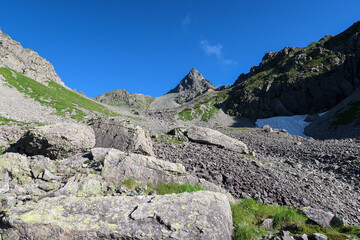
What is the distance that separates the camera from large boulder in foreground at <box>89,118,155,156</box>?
45.4ft

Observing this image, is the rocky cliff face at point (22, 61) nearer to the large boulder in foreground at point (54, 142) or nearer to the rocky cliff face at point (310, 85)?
the large boulder in foreground at point (54, 142)

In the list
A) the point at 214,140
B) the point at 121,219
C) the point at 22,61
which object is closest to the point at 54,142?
the point at 121,219

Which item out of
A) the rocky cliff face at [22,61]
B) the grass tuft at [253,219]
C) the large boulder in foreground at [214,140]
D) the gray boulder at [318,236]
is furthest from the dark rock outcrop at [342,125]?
the rocky cliff face at [22,61]

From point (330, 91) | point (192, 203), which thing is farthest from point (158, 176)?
point (330, 91)

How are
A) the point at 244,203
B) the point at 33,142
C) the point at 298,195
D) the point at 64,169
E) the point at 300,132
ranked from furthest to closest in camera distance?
the point at 300,132, the point at 298,195, the point at 33,142, the point at 244,203, the point at 64,169

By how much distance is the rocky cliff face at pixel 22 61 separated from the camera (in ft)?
316

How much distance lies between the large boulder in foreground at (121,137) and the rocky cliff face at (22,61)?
105340mm

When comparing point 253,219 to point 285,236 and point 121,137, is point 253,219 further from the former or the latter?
point 121,137

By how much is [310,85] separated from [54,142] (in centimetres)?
12374

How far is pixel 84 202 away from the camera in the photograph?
223 inches

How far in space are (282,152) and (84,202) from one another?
3259 cm

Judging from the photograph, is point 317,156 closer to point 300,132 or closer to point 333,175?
point 333,175

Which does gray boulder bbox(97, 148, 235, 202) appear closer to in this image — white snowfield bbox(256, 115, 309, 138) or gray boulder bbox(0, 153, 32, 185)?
gray boulder bbox(0, 153, 32, 185)

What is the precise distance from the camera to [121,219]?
5336 millimetres
